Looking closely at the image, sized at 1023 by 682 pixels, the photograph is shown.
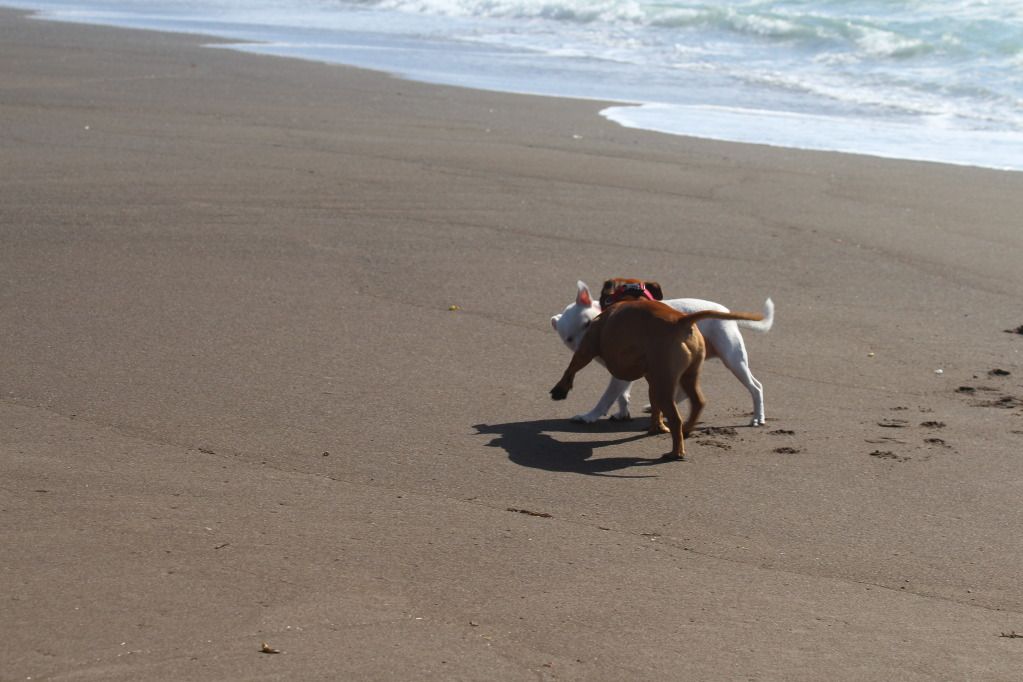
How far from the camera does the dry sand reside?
3355mm

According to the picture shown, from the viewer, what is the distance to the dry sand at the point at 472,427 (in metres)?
3.36

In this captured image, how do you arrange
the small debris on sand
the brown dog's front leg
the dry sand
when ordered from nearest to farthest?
the dry sand → the small debris on sand → the brown dog's front leg

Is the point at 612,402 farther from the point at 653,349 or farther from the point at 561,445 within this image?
the point at 653,349

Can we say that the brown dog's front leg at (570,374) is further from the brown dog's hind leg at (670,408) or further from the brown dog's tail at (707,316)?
the brown dog's tail at (707,316)

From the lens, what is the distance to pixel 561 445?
5.00 metres

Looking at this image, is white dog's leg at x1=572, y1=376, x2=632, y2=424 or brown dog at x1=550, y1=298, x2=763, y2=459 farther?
white dog's leg at x1=572, y1=376, x2=632, y2=424

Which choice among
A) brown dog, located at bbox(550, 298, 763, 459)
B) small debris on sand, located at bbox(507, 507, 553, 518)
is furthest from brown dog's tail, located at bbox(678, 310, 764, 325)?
small debris on sand, located at bbox(507, 507, 553, 518)

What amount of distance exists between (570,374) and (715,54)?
53.9 feet

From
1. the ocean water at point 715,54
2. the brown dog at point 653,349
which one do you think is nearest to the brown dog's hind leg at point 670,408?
the brown dog at point 653,349

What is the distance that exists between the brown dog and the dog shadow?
0.19 m

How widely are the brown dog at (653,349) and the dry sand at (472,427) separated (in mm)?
234

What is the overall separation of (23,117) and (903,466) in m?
8.73

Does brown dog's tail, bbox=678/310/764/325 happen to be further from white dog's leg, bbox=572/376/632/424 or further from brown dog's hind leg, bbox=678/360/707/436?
white dog's leg, bbox=572/376/632/424

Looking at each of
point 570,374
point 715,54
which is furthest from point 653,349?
point 715,54
